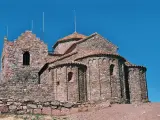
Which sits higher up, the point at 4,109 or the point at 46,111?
the point at 4,109

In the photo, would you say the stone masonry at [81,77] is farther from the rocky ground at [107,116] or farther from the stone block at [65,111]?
the stone block at [65,111]

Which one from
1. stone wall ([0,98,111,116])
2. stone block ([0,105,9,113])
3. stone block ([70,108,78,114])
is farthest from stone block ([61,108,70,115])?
stone block ([0,105,9,113])

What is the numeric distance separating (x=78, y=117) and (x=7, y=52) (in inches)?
846

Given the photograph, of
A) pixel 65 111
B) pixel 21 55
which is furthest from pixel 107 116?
pixel 21 55

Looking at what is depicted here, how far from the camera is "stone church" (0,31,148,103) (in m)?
28.0

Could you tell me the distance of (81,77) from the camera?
1128 inches

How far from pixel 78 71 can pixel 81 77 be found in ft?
1.92

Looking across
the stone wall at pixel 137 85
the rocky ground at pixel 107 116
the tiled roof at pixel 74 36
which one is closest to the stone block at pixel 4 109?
the rocky ground at pixel 107 116

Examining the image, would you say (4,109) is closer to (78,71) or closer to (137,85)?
(78,71)

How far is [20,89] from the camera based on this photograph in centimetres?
2920

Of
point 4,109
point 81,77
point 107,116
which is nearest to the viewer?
point 4,109

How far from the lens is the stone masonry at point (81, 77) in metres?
28.0

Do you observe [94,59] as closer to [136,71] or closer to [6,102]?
[136,71]

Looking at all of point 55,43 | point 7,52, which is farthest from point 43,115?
point 55,43
